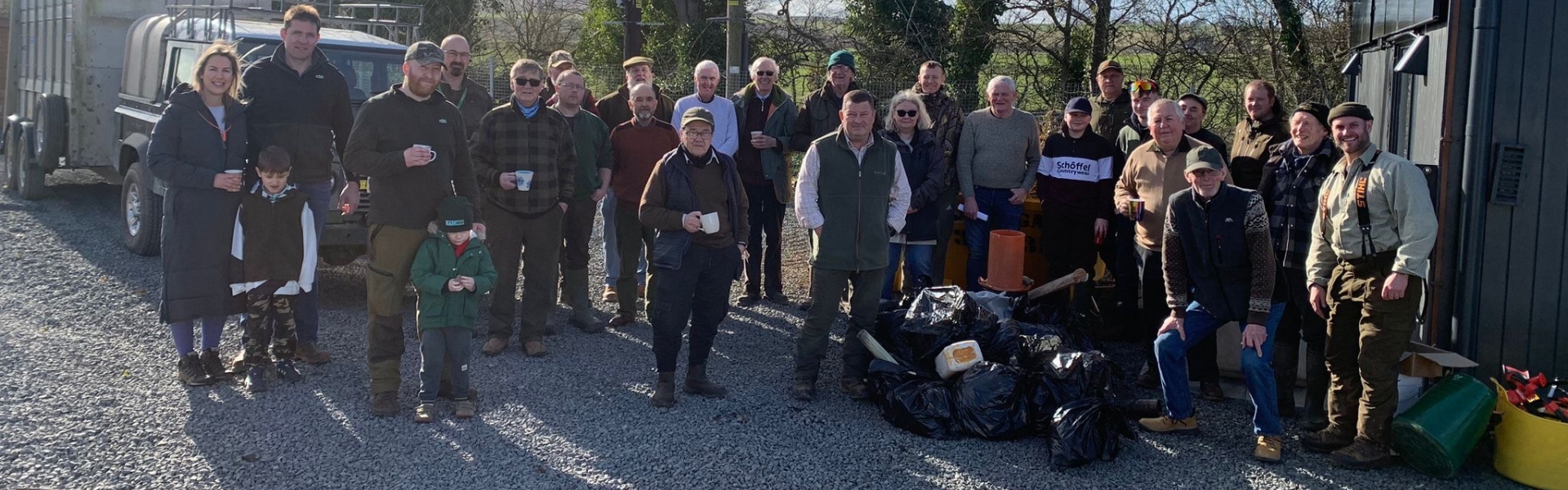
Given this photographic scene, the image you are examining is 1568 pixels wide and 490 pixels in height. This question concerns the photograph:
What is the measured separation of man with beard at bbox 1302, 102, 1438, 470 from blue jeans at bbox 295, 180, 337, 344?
4.99m

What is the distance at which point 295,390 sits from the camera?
6.04 meters

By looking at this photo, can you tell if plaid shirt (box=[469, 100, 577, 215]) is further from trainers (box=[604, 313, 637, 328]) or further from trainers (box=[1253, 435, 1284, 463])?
trainers (box=[1253, 435, 1284, 463])

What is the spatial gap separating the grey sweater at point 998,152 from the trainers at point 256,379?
412 centimetres

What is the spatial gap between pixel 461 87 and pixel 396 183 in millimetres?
1692

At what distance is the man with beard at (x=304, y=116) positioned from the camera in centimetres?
628

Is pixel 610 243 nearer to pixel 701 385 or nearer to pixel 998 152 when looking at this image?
pixel 701 385

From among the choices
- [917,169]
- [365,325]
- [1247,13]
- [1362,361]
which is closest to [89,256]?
[365,325]

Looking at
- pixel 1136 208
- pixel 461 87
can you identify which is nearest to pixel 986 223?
pixel 1136 208

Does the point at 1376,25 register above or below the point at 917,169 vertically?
above

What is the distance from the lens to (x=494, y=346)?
6.87 m

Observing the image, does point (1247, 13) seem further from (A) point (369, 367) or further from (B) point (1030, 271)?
(A) point (369, 367)

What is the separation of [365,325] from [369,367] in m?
1.90

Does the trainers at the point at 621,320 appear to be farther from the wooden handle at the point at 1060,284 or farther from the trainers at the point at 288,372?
the wooden handle at the point at 1060,284

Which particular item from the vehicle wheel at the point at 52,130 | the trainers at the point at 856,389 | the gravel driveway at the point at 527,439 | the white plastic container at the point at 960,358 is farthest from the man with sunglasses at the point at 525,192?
the vehicle wheel at the point at 52,130
